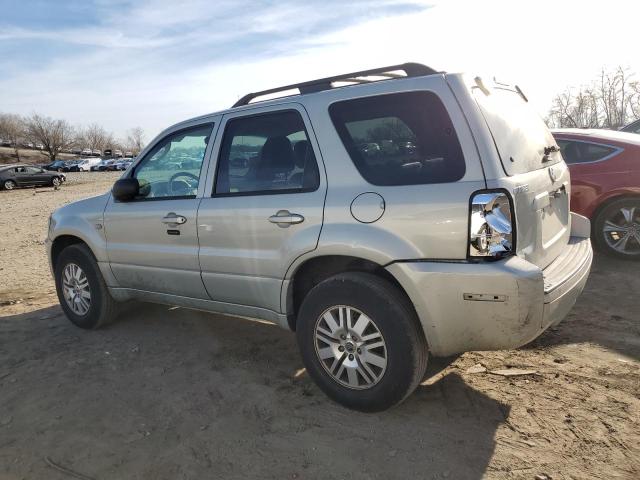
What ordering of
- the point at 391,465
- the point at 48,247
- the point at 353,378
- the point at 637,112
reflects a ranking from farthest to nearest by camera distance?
1. the point at 637,112
2. the point at 48,247
3. the point at 353,378
4. the point at 391,465

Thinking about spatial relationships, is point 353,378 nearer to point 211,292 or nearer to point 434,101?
point 211,292

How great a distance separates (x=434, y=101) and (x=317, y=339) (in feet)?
5.19

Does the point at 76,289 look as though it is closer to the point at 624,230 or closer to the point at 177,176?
the point at 177,176

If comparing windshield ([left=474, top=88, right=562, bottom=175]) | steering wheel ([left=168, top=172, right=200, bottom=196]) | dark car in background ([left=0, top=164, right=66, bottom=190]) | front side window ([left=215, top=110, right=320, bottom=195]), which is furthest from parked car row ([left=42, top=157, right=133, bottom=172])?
windshield ([left=474, top=88, right=562, bottom=175])

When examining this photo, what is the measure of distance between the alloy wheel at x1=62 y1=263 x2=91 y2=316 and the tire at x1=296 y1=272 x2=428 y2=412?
2.61m

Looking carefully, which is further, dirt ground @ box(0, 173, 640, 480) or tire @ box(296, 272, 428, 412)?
tire @ box(296, 272, 428, 412)

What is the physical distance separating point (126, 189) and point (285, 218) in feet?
5.41

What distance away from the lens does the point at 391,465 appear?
8.52 ft

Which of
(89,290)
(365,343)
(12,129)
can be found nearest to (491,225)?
(365,343)

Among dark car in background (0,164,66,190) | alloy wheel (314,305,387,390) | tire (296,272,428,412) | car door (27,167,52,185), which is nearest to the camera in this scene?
tire (296,272,428,412)

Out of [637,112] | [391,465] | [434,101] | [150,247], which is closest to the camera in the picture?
[391,465]

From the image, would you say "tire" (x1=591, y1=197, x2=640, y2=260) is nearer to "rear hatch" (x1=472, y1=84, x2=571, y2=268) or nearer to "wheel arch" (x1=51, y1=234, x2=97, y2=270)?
"rear hatch" (x1=472, y1=84, x2=571, y2=268)

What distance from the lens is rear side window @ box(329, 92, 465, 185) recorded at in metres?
2.71

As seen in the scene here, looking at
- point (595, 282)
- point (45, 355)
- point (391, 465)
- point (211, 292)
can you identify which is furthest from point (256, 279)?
point (595, 282)
